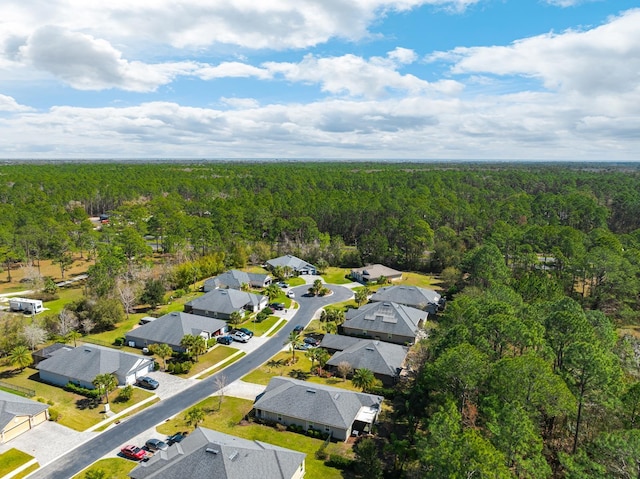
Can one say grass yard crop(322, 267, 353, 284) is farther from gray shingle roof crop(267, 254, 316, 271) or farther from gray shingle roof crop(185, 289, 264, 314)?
gray shingle roof crop(185, 289, 264, 314)

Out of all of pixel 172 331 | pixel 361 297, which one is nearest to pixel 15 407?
pixel 172 331

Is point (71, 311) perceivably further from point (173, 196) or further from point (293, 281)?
point (173, 196)

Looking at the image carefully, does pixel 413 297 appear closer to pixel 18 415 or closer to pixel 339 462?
pixel 339 462

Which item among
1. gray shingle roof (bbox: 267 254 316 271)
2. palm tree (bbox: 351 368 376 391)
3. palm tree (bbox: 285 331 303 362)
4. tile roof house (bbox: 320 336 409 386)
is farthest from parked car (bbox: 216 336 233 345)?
gray shingle roof (bbox: 267 254 316 271)

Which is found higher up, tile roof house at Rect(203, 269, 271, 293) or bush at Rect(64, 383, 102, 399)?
tile roof house at Rect(203, 269, 271, 293)

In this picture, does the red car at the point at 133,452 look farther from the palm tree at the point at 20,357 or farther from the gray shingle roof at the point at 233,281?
the gray shingle roof at the point at 233,281
